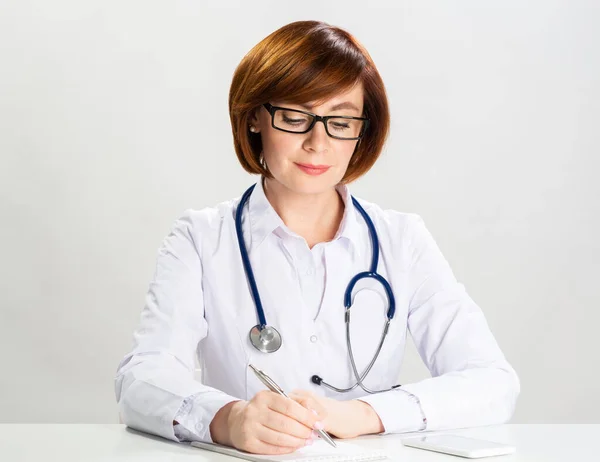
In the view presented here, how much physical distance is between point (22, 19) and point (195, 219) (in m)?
1.67

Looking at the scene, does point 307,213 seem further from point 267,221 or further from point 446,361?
point 446,361

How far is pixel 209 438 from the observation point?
1.46m

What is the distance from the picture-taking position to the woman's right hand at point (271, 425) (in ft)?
4.38

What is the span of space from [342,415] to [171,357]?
1.36 ft

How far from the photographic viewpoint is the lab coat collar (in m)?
1.97

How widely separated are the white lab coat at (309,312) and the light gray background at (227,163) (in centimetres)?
128

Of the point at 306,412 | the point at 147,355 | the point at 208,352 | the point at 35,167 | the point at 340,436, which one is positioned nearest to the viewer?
the point at 306,412

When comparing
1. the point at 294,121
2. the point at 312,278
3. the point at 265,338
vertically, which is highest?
the point at 294,121

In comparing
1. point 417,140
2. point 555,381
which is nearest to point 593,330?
point 555,381

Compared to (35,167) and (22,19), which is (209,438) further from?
(22,19)

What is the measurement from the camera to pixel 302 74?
179 centimetres

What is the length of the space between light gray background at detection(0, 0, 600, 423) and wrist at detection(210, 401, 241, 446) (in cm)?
185

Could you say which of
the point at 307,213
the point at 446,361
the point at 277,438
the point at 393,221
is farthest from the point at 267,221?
the point at 277,438

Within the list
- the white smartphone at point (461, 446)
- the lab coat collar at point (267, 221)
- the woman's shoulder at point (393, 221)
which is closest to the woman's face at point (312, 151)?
the lab coat collar at point (267, 221)
